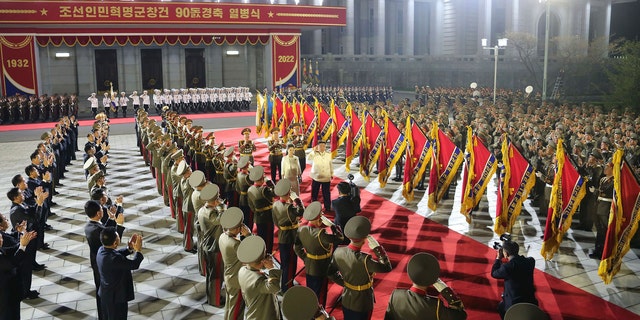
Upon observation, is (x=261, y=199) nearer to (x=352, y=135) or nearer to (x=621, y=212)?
(x=621, y=212)

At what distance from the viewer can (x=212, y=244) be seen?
8.38m

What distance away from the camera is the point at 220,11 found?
32812mm

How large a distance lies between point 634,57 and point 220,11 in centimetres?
2168

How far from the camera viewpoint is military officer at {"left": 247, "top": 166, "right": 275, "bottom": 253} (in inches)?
382

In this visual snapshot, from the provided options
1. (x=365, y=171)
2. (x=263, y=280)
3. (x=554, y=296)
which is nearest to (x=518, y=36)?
(x=365, y=171)

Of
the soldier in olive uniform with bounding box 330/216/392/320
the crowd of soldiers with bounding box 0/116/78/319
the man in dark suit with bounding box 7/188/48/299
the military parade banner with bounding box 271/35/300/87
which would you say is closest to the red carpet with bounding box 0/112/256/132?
the military parade banner with bounding box 271/35/300/87

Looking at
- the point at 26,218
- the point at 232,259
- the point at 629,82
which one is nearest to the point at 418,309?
the point at 232,259

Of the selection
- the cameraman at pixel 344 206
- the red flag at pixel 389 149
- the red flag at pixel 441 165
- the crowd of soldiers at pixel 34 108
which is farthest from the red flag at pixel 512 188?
the crowd of soldiers at pixel 34 108

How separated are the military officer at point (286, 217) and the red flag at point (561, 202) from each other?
4524 millimetres

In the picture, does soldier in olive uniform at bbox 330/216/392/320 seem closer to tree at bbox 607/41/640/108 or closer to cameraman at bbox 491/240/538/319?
cameraman at bbox 491/240/538/319

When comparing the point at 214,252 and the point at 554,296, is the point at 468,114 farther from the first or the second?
the point at 214,252

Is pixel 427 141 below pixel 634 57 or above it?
below

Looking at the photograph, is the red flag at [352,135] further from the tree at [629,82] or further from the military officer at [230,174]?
the tree at [629,82]

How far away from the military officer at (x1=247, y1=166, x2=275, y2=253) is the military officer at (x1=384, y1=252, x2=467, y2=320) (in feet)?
15.3
